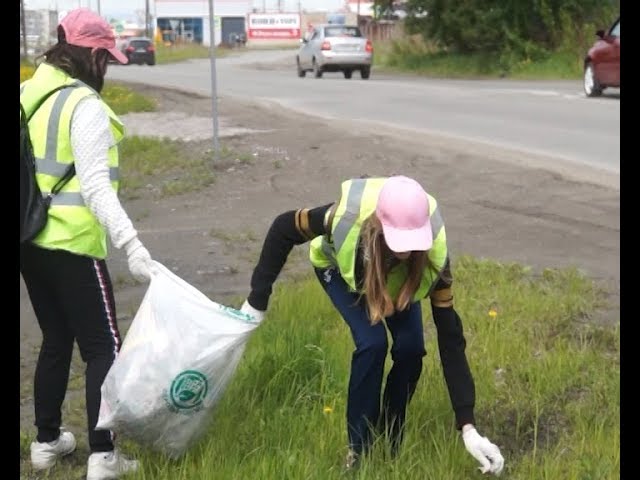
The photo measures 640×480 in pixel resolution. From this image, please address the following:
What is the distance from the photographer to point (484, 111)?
17891 millimetres

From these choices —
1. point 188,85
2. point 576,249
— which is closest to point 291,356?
point 576,249

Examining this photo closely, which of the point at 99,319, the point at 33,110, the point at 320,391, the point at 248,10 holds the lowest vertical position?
the point at 320,391

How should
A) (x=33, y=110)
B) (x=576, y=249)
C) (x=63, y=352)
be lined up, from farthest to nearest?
(x=576, y=249)
(x=63, y=352)
(x=33, y=110)

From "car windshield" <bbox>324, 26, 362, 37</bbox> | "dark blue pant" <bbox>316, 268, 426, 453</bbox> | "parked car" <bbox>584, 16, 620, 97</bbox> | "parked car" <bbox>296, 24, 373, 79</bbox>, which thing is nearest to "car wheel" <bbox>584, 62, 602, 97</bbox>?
"parked car" <bbox>584, 16, 620, 97</bbox>

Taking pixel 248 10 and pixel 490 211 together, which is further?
pixel 248 10

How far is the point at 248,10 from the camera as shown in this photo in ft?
317

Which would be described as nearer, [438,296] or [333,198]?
[438,296]

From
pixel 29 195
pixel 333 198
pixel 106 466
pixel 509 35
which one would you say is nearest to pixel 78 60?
pixel 29 195

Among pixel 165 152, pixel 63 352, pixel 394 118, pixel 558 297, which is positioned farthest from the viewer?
pixel 394 118

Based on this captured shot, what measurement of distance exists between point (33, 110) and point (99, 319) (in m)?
0.76

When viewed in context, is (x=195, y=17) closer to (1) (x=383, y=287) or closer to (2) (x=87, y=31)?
(2) (x=87, y=31)

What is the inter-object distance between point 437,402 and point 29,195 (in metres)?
1.72
